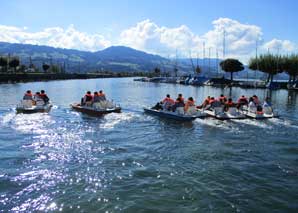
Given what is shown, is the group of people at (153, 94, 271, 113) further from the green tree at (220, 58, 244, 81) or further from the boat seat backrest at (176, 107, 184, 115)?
the green tree at (220, 58, 244, 81)

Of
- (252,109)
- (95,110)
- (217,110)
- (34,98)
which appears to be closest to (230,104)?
(217,110)

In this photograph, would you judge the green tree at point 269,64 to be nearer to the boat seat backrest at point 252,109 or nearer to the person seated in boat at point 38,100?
the boat seat backrest at point 252,109

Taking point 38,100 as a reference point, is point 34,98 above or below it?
above

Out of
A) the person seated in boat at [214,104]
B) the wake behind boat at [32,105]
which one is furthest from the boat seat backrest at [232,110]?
the wake behind boat at [32,105]

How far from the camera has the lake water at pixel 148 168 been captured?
38.0 ft

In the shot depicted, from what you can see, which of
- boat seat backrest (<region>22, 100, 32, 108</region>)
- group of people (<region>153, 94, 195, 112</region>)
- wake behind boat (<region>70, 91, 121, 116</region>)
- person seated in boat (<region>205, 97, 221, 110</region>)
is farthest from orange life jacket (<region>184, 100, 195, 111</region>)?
boat seat backrest (<region>22, 100, 32, 108</region>)

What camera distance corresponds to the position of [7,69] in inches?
4508

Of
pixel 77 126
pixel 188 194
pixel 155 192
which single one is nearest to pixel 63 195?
pixel 155 192

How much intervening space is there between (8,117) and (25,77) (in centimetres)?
8252

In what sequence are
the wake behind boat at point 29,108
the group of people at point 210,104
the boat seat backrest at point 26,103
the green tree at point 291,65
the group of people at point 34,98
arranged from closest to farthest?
the group of people at point 210,104 → the wake behind boat at point 29,108 → the boat seat backrest at point 26,103 → the group of people at point 34,98 → the green tree at point 291,65

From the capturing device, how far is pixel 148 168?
14977 mm

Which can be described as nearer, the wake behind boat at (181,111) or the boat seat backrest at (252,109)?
the wake behind boat at (181,111)

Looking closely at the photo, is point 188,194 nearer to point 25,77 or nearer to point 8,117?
point 8,117

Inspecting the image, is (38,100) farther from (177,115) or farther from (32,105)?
(177,115)
